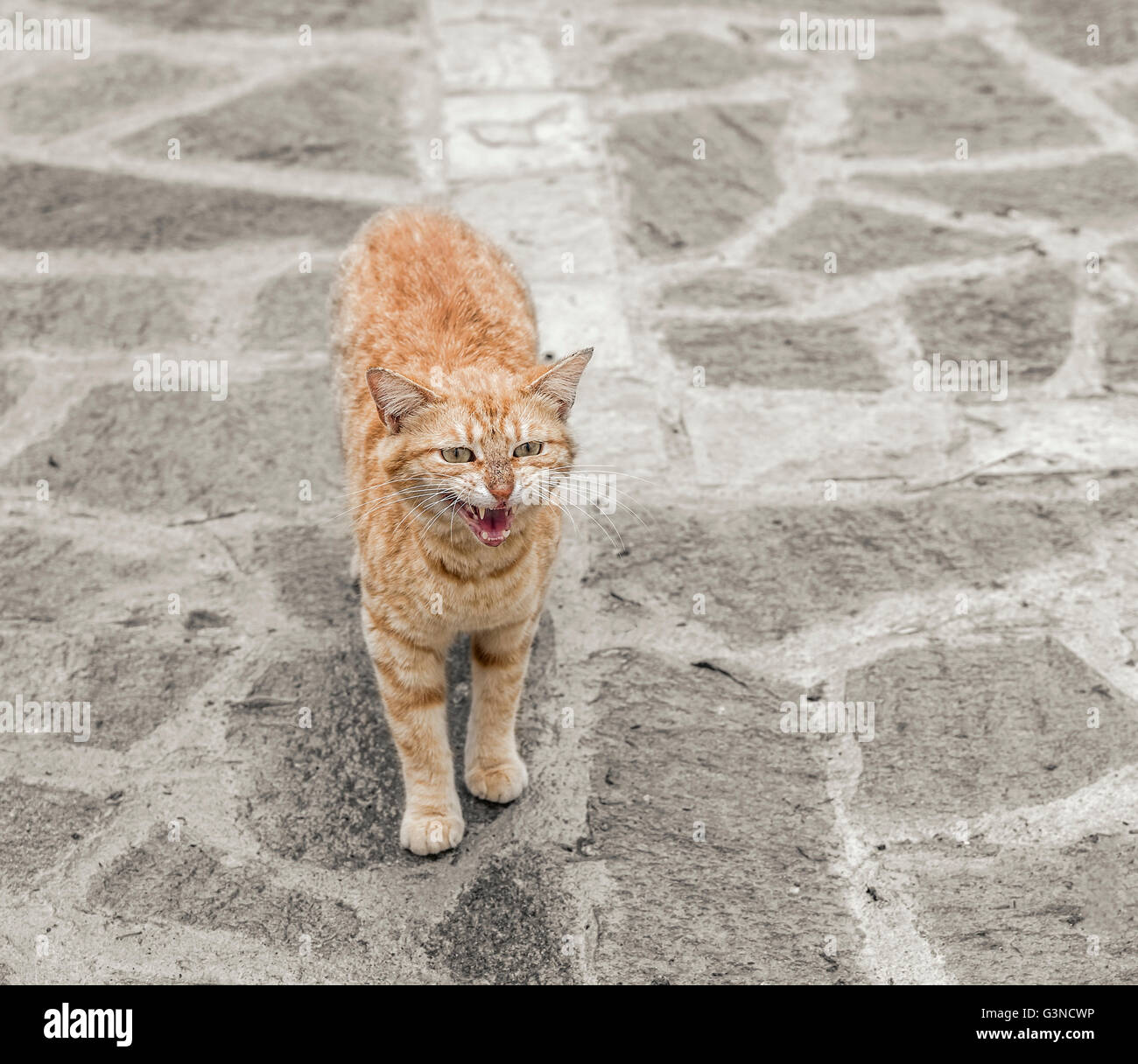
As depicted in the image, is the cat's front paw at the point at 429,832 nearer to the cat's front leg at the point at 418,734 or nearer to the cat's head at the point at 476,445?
the cat's front leg at the point at 418,734

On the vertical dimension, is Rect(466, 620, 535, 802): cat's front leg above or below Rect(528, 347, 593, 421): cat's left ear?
below

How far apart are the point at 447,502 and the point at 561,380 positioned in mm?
429

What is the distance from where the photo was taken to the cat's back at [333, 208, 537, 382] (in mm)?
3508

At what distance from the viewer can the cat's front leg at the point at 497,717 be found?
11.1ft

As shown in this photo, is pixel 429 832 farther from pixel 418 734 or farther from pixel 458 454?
pixel 458 454

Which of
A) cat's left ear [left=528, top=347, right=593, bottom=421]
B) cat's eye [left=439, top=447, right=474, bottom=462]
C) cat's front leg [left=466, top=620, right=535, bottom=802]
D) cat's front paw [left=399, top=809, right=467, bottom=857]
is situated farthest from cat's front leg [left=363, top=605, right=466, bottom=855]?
cat's left ear [left=528, top=347, right=593, bottom=421]

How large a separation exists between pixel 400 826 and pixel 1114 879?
180 centimetres

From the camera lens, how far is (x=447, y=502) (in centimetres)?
302

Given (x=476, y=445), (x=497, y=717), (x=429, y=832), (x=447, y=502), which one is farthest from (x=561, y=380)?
(x=429, y=832)

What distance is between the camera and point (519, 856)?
326cm

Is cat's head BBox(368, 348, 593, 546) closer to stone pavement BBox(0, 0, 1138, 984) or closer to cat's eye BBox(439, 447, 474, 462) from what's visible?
cat's eye BBox(439, 447, 474, 462)

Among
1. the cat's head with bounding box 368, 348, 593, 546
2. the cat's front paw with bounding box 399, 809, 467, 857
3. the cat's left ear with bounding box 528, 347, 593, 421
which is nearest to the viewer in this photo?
the cat's head with bounding box 368, 348, 593, 546

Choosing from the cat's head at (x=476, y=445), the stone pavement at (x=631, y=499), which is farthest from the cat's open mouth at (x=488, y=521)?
the stone pavement at (x=631, y=499)

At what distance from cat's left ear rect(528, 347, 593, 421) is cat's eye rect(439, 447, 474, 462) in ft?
0.84
